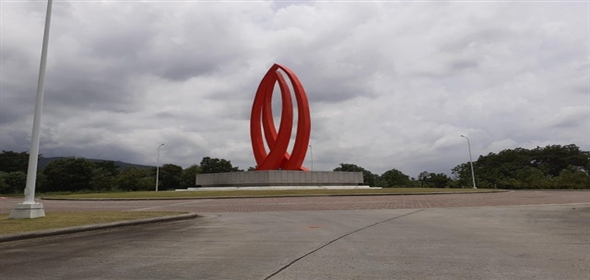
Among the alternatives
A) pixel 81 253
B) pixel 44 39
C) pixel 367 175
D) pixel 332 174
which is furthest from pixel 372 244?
pixel 367 175

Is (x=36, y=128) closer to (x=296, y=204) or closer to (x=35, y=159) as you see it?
(x=35, y=159)

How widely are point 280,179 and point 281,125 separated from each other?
519cm

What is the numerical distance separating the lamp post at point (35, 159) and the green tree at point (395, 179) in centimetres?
7321

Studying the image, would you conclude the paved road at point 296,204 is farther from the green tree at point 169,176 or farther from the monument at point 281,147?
the green tree at point 169,176

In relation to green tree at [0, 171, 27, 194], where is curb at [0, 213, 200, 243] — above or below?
below

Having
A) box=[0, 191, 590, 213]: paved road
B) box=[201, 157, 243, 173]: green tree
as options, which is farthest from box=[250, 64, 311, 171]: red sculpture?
box=[201, 157, 243, 173]: green tree

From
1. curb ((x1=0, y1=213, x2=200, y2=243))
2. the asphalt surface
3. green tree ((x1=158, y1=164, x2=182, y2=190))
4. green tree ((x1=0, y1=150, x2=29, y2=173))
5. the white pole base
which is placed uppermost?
green tree ((x1=0, y1=150, x2=29, y2=173))

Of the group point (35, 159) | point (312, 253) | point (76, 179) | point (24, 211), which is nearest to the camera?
point (312, 253)

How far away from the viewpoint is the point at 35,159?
11461 mm

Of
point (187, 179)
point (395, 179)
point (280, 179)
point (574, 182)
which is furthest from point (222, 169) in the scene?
point (574, 182)

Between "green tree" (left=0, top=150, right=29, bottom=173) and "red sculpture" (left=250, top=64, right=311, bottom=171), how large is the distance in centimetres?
7296

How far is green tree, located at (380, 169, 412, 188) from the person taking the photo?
266 ft

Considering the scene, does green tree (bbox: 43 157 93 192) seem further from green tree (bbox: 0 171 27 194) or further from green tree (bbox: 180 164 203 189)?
green tree (bbox: 180 164 203 189)

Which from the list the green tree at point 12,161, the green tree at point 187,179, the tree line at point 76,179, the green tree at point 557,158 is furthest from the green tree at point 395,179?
the green tree at point 12,161
